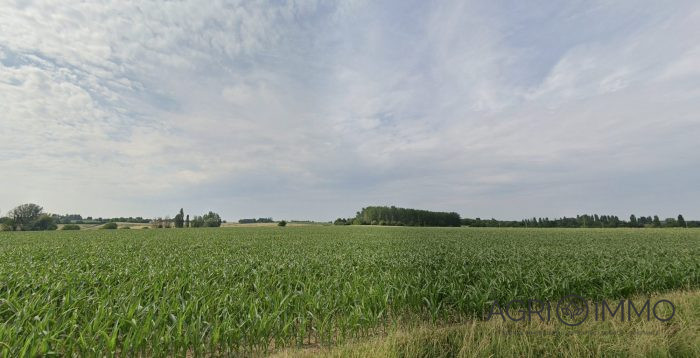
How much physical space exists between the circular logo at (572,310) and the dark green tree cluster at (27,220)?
139m

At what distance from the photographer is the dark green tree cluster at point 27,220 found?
308ft

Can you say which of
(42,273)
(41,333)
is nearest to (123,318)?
(41,333)

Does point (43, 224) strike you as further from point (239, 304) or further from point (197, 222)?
point (239, 304)

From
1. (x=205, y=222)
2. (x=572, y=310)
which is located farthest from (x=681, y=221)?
(x=205, y=222)

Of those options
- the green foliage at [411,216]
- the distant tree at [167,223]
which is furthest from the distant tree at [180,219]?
the green foliage at [411,216]

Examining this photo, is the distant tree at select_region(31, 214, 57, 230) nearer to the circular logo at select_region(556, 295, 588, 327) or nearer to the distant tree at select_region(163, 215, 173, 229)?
the distant tree at select_region(163, 215, 173, 229)

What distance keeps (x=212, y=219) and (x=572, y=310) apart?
140132 millimetres

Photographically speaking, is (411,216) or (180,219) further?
(411,216)

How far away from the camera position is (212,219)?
423 ft

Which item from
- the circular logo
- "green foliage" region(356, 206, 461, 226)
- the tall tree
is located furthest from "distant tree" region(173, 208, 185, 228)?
the tall tree

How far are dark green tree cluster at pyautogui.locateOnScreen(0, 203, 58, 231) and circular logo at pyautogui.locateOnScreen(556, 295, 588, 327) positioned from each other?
458ft

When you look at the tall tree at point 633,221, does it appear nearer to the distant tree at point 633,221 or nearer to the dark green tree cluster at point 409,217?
the distant tree at point 633,221

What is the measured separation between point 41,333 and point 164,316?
1.72 m

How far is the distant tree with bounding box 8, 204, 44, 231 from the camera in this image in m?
95.7
